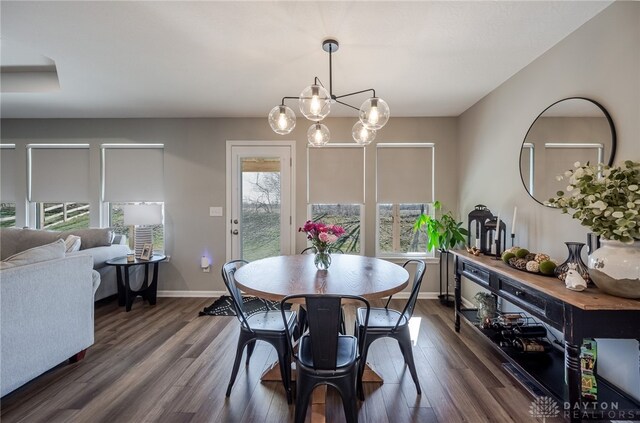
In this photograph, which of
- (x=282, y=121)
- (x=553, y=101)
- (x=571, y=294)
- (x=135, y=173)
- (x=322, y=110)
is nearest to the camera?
(x=571, y=294)

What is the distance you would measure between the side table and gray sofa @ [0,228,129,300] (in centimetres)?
13

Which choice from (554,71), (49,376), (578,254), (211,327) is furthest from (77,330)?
(554,71)

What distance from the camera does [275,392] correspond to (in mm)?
1866

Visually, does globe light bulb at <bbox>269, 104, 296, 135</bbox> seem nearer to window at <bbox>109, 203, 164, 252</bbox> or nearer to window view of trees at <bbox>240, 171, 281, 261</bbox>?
window view of trees at <bbox>240, 171, 281, 261</bbox>

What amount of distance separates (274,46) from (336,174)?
192 cm

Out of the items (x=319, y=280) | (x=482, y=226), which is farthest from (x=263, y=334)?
(x=482, y=226)

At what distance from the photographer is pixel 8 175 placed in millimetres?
3924

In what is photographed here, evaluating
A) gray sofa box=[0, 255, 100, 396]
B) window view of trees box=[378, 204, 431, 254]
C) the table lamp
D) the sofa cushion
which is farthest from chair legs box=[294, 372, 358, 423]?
the sofa cushion

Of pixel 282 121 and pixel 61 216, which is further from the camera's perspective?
pixel 61 216

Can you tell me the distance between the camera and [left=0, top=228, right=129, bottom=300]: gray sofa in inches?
128

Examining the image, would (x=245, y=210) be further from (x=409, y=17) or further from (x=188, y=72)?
Answer: (x=409, y=17)

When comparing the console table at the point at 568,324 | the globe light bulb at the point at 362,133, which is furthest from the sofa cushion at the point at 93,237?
the console table at the point at 568,324

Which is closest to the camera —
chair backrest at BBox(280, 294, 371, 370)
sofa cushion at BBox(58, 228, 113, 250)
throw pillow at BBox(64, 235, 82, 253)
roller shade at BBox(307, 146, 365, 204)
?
chair backrest at BBox(280, 294, 371, 370)

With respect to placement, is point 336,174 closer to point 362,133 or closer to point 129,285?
point 362,133
